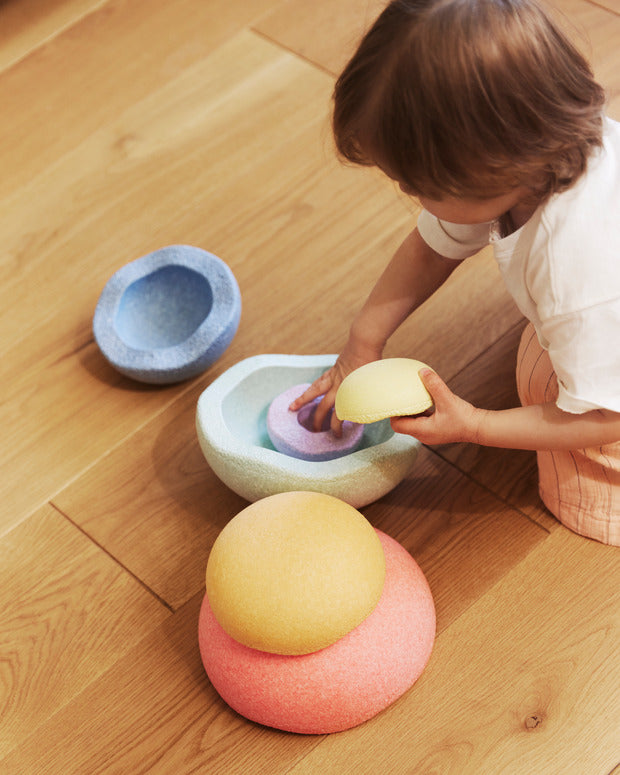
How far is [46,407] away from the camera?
1109 millimetres

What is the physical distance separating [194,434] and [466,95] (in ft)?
1.83

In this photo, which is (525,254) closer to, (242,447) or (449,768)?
(242,447)

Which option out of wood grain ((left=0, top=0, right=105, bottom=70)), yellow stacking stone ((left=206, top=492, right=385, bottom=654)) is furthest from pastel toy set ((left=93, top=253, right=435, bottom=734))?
wood grain ((left=0, top=0, right=105, bottom=70))

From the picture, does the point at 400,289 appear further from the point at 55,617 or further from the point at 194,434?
the point at 55,617

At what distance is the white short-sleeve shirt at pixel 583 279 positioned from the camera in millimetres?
712

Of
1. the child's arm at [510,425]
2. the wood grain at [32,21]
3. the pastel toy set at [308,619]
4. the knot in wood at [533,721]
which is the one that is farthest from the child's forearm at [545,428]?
the wood grain at [32,21]

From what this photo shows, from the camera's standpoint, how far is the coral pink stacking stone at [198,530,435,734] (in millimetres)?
777

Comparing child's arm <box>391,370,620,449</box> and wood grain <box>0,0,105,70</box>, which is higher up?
wood grain <box>0,0,105,70</box>

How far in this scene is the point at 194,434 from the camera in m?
1.06

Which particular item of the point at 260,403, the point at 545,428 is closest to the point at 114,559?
the point at 260,403

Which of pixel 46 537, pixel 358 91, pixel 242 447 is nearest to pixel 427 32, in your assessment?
pixel 358 91

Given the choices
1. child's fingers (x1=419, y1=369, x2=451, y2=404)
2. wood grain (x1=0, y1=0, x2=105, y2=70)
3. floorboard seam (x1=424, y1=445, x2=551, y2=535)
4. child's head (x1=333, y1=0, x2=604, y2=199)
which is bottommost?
floorboard seam (x1=424, y1=445, x2=551, y2=535)

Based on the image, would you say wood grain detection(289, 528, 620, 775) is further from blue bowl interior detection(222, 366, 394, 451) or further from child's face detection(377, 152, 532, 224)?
child's face detection(377, 152, 532, 224)

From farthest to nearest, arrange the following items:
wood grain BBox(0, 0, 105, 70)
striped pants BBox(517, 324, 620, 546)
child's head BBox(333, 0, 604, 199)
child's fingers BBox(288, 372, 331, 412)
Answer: wood grain BBox(0, 0, 105, 70), child's fingers BBox(288, 372, 331, 412), striped pants BBox(517, 324, 620, 546), child's head BBox(333, 0, 604, 199)
